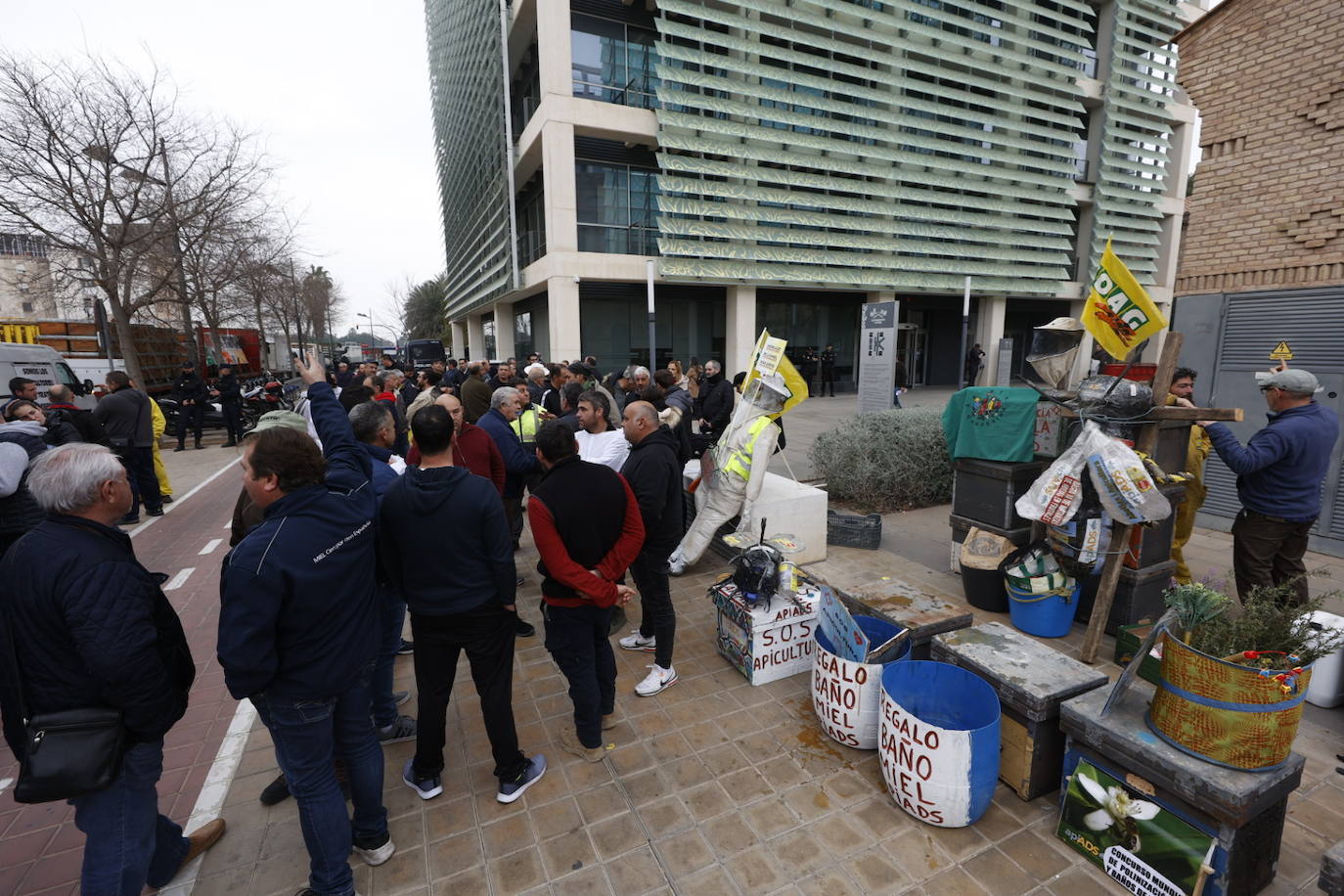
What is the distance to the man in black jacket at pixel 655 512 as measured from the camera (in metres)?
3.56

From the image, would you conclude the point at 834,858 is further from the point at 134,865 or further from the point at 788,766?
the point at 134,865

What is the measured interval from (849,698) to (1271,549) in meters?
3.37

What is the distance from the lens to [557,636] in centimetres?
312

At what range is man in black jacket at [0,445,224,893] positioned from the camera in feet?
6.29

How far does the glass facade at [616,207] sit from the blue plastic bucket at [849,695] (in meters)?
17.2

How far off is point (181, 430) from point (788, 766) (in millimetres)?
16903

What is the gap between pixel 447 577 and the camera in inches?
104

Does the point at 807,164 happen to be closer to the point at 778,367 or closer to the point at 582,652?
the point at 778,367

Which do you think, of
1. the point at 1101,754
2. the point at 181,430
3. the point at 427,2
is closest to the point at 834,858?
the point at 1101,754

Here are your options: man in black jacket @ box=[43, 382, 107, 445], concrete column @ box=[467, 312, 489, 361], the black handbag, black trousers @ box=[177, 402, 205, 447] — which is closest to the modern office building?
concrete column @ box=[467, 312, 489, 361]

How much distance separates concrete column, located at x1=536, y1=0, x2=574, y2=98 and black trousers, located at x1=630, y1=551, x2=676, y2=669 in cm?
1685

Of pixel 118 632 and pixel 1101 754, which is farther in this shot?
pixel 1101 754

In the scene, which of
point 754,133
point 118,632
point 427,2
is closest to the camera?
point 118,632

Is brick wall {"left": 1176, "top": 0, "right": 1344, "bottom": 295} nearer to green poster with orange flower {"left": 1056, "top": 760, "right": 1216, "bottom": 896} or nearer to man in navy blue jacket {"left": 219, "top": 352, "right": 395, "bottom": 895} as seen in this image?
green poster with orange flower {"left": 1056, "top": 760, "right": 1216, "bottom": 896}
